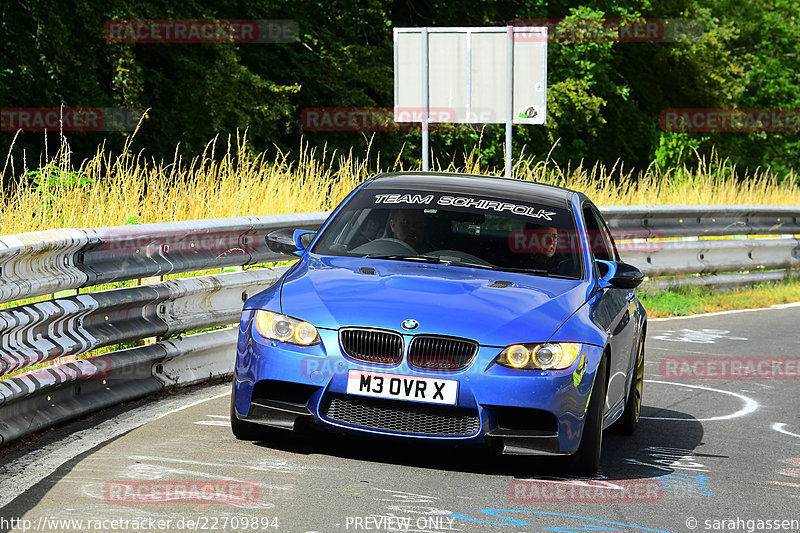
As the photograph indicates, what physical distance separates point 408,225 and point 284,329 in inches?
61.5

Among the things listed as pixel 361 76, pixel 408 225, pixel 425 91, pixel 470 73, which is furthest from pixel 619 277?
pixel 361 76

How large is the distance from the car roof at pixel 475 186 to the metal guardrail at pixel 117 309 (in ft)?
4.84

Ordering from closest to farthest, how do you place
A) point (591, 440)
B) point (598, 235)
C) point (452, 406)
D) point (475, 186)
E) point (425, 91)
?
point (452, 406) → point (591, 440) → point (475, 186) → point (598, 235) → point (425, 91)

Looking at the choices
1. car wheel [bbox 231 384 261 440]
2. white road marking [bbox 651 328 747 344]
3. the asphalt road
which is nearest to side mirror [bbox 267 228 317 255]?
the asphalt road

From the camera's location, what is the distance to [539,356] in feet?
20.8

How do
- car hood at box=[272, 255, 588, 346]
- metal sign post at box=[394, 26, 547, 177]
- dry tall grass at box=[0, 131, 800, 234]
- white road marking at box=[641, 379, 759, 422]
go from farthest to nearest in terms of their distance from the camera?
metal sign post at box=[394, 26, 547, 177]
dry tall grass at box=[0, 131, 800, 234]
white road marking at box=[641, 379, 759, 422]
car hood at box=[272, 255, 588, 346]

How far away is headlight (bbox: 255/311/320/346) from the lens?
641 centimetres

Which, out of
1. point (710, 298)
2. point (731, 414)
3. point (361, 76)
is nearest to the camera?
point (731, 414)

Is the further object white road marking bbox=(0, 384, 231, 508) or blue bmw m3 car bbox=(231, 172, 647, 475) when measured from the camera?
blue bmw m3 car bbox=(231, 172, 647, 475)

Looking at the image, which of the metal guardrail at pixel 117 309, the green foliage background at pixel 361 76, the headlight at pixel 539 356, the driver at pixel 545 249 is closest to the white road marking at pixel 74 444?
the metal guardrail at pixel 117 309

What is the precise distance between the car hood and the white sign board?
1108 centimetres

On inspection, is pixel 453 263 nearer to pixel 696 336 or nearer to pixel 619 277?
pixel 619 277

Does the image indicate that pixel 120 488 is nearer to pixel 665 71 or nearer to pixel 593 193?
pixel 593 193

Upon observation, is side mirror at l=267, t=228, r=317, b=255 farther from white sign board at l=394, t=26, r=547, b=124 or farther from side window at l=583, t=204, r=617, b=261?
white sign board at l=394, t=26, r=547, b=124
